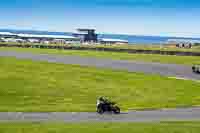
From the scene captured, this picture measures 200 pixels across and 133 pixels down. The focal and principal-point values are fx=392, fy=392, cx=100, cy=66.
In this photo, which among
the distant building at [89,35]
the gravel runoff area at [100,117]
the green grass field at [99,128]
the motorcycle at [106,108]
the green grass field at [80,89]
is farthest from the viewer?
the distant building at [89,35]

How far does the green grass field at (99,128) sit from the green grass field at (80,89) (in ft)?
24.4

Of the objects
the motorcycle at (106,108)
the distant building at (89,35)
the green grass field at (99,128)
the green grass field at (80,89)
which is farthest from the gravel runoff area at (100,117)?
the distant building at (89,35)

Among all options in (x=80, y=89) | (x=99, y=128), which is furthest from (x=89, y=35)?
(x=99, y=128)

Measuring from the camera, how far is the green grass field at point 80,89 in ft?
113

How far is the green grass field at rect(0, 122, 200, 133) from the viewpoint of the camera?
2185 cm

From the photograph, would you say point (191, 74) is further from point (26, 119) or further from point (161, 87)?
point (26, 119)

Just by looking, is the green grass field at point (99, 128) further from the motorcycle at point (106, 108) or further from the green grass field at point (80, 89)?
the green grass field at point (80, 89)

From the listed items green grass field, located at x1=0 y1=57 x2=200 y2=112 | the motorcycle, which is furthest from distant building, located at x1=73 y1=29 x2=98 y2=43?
the motorcycle

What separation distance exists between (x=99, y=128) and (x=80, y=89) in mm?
19344

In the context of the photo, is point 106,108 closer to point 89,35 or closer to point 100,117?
point 100,117

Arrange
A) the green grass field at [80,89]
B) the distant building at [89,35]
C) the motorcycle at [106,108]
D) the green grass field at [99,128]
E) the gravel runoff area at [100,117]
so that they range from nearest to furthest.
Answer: the green grass field at [99,128] < the gravel runoff area at [100,117] < the motorcycle at [106,108] < the green grass field at [80,89] < the distant building at [89,35]

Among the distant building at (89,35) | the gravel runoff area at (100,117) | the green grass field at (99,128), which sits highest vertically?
the distant building at (89,35)

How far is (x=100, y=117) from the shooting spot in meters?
28.2

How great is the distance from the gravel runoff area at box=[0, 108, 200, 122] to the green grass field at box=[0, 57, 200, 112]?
220 cm
